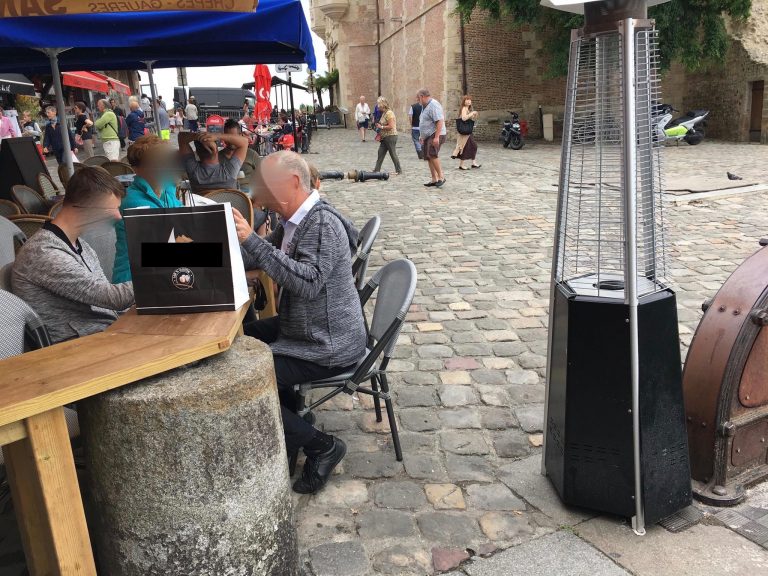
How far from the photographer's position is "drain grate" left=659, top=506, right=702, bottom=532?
2.55 meters

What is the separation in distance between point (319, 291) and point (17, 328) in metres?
1.17

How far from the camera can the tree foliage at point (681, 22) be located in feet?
58.3

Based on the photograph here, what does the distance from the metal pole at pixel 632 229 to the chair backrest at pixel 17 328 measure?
7.30 feet

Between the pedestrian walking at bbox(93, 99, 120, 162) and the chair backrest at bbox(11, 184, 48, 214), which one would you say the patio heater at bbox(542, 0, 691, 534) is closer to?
the chair backrest at bbox(11, 184, 48, 214)

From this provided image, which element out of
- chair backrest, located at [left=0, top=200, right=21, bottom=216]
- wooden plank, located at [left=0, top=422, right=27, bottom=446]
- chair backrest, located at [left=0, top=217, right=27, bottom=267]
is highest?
chair backrest, located at [left=0, top=200, right=21, bottom=216]

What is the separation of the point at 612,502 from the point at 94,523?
1.91m

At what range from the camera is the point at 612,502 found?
2549 mm

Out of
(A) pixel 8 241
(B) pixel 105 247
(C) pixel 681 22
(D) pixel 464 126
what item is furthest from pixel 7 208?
(C) pixel 681 22

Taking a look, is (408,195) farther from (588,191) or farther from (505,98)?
(505,98)

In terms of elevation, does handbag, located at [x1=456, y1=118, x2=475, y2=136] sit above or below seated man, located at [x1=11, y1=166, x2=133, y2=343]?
above

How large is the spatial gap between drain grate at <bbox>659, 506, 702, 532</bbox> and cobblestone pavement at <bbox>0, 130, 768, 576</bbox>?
2.4 inches

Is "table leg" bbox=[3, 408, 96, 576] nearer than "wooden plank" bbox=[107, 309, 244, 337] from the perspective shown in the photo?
Yes

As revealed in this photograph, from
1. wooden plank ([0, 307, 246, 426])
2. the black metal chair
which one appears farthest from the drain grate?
the black metal chair

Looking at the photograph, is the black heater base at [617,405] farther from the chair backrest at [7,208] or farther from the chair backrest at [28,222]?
the chair backrest at [7,208]
